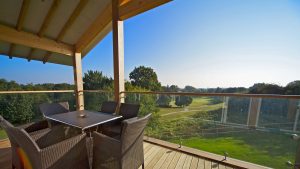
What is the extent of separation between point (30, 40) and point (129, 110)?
362 centimetres

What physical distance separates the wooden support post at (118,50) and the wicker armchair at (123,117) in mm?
975

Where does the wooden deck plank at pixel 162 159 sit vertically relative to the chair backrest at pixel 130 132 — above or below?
below

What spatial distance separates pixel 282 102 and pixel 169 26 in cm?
524

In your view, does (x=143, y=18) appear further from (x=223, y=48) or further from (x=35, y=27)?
(x=223, y=48)

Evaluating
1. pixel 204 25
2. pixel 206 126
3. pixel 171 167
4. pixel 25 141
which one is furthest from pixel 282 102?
pixel 204 25

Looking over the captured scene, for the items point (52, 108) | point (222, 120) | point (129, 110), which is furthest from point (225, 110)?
point (52, 108)

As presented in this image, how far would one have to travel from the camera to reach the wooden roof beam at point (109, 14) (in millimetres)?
2948

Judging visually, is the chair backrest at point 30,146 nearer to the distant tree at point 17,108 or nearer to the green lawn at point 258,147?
the green lawn at point 258,147

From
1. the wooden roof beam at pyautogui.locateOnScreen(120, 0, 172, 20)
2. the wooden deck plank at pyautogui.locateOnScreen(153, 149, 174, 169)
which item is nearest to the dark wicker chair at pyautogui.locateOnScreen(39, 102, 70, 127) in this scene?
the wooden deck plank at pyautogui.locateOnScreen(153, 149, 174, 169)

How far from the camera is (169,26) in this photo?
243 inches

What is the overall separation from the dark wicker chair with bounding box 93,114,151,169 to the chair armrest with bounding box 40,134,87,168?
0.18m

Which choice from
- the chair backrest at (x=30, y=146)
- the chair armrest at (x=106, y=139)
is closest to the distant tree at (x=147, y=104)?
the chair armrest at (x=106, y=139)

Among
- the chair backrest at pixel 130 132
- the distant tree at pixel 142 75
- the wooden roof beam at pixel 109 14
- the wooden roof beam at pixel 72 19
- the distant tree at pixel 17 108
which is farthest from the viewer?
the distant tree at pixel 142 75

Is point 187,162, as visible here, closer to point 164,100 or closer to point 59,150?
point 164,100
